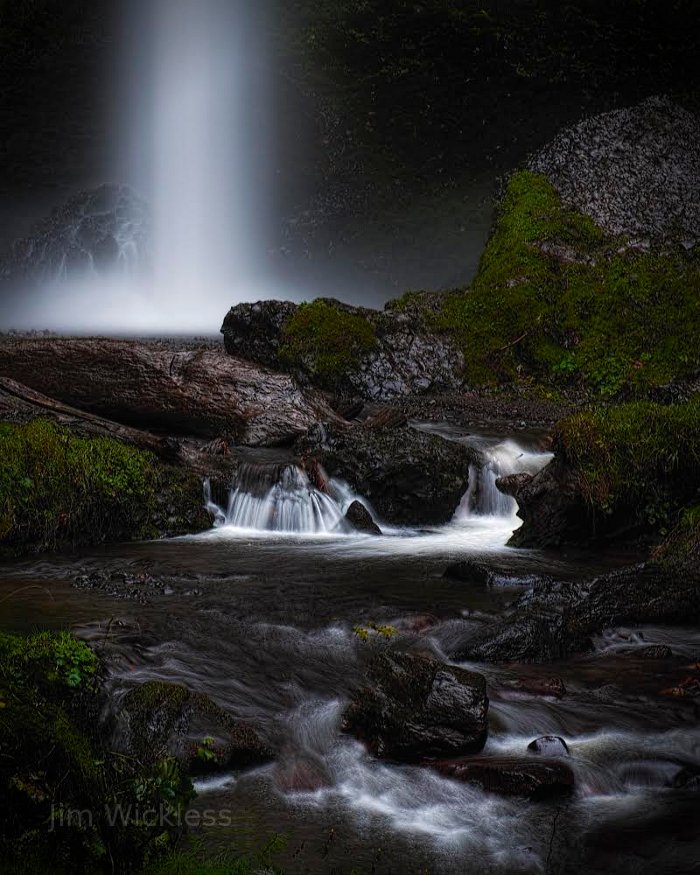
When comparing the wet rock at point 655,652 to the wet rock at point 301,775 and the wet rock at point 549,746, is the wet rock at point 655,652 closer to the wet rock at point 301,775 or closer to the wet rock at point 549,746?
the wet rock at point 549,746

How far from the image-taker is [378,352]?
1371 centimetres

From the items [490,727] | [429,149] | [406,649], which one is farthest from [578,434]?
[429,149]

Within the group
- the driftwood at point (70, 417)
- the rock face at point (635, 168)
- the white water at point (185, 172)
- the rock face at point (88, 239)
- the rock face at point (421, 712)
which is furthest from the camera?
the rock face at point (88, 239)

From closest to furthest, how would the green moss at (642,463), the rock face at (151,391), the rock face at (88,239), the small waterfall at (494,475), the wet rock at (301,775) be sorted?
the wet rock at (301,775), the green moss at (642,463), the small waterfall at (494,475), the rock face at (151,391), the rock face at (88,239)

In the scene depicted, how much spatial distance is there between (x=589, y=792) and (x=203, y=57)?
1120 inches

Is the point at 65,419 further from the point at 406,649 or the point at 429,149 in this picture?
the point at 429,149

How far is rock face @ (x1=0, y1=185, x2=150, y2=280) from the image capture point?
1148 inches

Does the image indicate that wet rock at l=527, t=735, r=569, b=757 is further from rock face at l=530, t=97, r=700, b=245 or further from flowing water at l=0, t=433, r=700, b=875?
rock face at l=530, t=97, r=700, b=245

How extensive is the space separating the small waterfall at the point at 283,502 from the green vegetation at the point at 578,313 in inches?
245

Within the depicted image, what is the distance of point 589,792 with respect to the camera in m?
3.43

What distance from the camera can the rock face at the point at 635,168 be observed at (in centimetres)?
1667

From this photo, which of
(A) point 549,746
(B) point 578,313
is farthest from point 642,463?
(B) point 578,313

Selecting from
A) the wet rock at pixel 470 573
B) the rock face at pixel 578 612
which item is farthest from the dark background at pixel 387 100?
the rock face at pixel 578 612

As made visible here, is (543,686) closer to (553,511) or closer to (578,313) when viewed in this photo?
(553,511)
